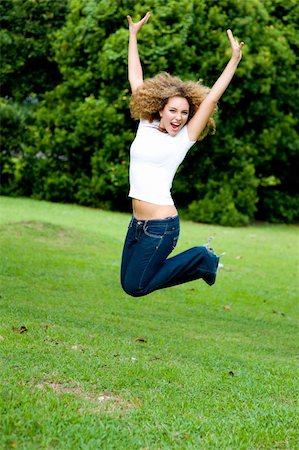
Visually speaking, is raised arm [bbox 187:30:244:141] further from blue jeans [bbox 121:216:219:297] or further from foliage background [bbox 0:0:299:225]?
foliage background [bbox 0:0:299:225]

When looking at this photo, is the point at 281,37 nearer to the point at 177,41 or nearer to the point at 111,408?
the point at 177,41

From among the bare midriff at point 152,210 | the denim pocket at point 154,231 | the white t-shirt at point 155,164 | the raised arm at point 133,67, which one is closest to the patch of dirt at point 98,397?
the denim pocket at point 154,231

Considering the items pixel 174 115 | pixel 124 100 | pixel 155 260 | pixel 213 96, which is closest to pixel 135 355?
pixel 155 260

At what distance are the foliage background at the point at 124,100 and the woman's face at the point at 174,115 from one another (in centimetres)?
1463

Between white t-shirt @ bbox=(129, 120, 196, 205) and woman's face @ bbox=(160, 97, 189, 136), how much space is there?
68 millimetres

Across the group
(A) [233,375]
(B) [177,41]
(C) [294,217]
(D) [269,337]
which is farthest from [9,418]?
(C) [294,217]

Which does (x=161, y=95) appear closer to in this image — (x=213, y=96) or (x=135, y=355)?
(x=213, y=96)

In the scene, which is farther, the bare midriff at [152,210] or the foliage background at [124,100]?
the foliage background at [124,100]

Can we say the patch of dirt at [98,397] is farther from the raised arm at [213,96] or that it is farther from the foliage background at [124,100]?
the foliage background at [124,100]

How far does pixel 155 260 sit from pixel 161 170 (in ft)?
2.14

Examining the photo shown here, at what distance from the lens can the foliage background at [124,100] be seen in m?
20.6

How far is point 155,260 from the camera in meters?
5.84

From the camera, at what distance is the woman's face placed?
5.79 m

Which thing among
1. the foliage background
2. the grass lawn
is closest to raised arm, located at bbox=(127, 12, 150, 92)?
the grass lawn
